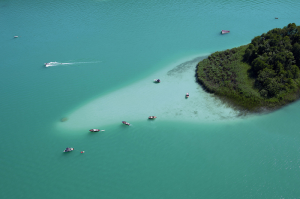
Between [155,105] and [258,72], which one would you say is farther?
[258,72]

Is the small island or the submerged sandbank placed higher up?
the small island

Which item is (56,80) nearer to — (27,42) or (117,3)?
(27,42)

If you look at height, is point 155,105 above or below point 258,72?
below

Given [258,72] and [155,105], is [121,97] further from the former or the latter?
[258,72]

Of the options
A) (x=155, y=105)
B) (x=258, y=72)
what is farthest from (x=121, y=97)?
(x=258, y=72)

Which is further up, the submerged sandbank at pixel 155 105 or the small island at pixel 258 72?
the small island at pixel 258 72
